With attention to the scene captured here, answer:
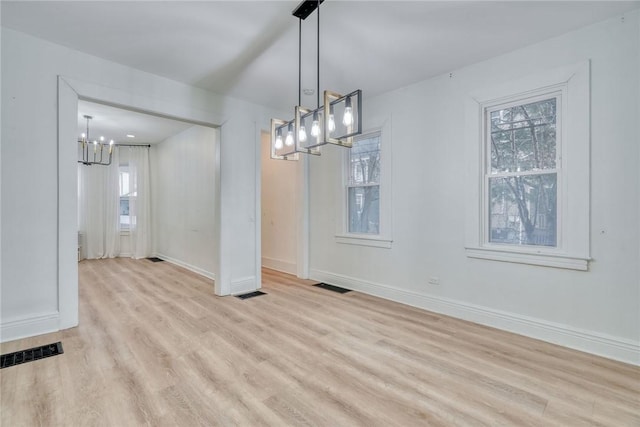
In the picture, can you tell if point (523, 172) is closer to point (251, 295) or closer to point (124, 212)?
point (251, 295)

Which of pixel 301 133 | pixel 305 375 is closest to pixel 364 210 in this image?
pixel 301 133

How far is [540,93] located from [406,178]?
5.16 ft

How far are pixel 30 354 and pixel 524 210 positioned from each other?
4.63 m

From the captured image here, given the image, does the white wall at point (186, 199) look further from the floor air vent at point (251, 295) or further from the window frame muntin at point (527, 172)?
the window frame muntin at point (527, 172)

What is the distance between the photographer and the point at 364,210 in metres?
4.48

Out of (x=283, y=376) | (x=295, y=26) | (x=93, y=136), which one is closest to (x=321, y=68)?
(x=295, y=26)

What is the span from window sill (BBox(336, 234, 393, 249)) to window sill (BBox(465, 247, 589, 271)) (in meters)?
1.07

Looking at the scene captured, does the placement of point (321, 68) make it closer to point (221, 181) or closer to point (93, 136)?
point (221, 181)

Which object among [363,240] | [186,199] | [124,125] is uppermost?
[124,125]

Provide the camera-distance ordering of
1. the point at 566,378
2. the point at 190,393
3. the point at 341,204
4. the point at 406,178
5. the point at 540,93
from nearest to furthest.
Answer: the point at 190,393 → the point at 566,378 → the point at 540,93 → the point at 406,178 → the point at 341,204

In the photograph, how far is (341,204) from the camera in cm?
469

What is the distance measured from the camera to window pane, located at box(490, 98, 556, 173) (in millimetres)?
2883

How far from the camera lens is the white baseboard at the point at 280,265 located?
5.63 m

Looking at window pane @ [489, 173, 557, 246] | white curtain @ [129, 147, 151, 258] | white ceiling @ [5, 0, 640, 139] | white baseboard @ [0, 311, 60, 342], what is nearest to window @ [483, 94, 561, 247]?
window pane @ [489, 173, 557, 246]
